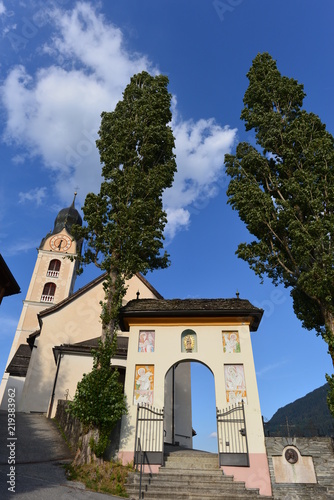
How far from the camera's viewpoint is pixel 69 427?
43.2 feet

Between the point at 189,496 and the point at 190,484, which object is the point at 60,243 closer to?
the point at 190,484

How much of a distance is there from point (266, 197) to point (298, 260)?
3.41 meters

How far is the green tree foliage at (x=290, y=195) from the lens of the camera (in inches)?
517

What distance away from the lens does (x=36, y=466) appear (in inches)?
375

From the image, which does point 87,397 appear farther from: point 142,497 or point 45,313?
point 45,313

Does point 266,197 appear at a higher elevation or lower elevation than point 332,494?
higher

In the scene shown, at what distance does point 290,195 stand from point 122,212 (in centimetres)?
802

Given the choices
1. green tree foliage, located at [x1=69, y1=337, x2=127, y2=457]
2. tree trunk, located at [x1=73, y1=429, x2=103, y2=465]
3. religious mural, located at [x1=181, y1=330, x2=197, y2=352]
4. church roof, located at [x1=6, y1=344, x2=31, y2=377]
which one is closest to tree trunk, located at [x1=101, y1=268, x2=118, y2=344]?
green tree foliage, located at [x1=69, y1=337, x2=127, y2=457]

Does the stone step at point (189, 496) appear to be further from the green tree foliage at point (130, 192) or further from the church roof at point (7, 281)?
the church roof at point (7, 281)

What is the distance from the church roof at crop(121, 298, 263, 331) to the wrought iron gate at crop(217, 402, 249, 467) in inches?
126

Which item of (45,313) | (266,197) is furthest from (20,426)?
(266,197)

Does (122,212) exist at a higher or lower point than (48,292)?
lower

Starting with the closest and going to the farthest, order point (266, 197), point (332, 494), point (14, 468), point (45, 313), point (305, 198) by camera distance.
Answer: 1. point (14, 468)
2. point (332, 494)
3. point (305, 198)
4. point (266, 197)
5. point (45, 313)

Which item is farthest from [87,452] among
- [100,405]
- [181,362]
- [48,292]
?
[48,292]
